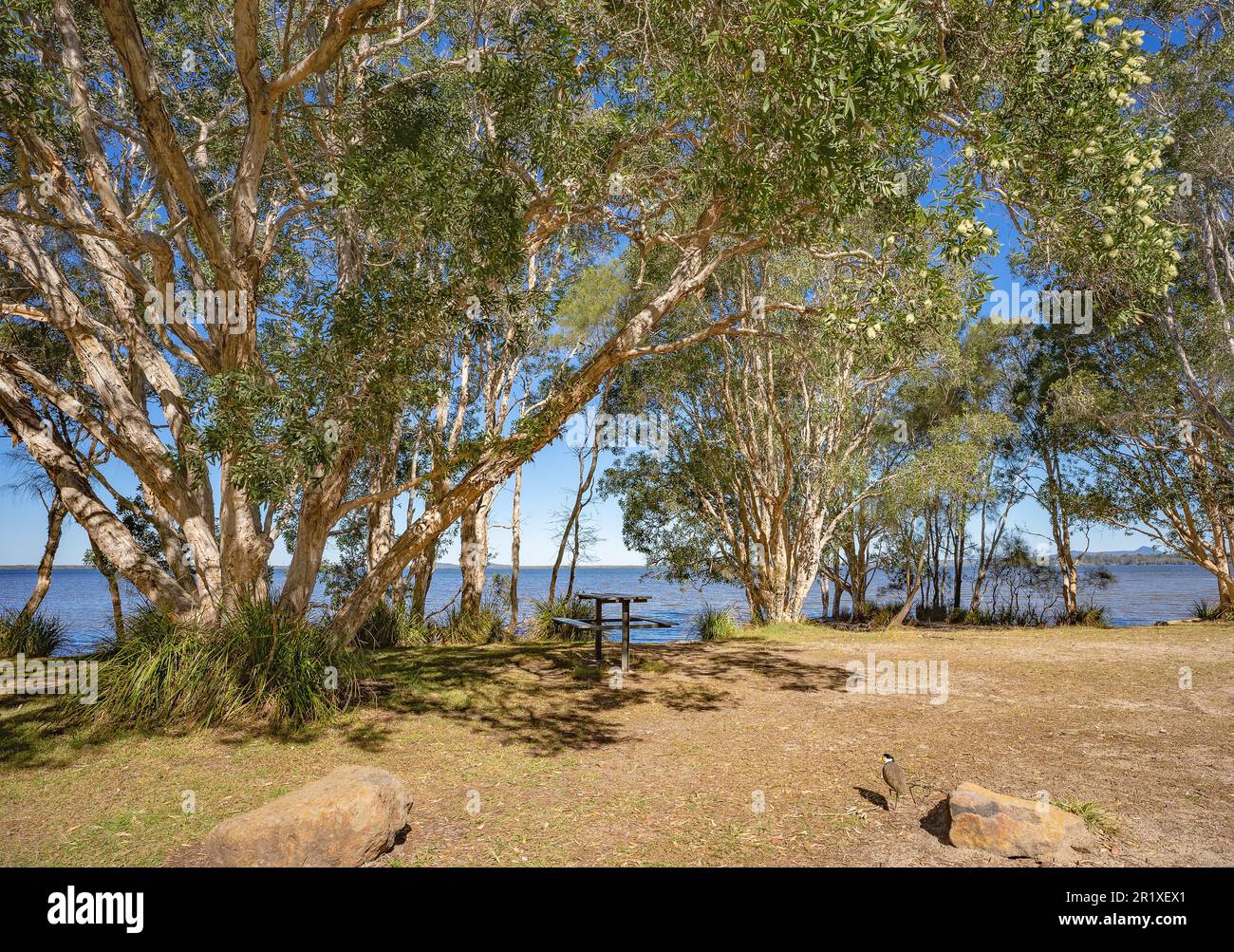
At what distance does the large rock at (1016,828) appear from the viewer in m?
3.59

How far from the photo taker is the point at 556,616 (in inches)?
502

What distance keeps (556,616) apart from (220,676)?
6947mm

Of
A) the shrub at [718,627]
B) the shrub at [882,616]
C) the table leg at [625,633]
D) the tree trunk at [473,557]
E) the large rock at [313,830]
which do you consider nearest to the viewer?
the large rock at [313,830]

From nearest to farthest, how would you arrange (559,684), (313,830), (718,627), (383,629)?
1. (313,830)
2. (559,684)
3. (383,629)
4. (718,627)

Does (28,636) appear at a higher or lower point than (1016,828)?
lower

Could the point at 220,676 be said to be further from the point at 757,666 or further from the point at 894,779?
the point at 757,666

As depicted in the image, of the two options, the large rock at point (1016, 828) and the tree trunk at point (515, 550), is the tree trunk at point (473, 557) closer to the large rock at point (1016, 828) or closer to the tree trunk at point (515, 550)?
the tree trunk at point (515, 550)

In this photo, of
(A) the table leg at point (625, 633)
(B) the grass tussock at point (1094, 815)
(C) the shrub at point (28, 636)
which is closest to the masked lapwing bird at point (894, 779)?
(B) the grass tussock at point (1094, 815)

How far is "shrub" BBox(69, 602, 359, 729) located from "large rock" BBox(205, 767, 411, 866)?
2.83 metres

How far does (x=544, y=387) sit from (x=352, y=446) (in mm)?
9507

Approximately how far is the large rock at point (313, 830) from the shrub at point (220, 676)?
2.83 m

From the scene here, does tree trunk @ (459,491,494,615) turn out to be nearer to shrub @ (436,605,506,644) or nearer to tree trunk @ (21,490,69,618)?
shrub @ (436,605,506,644)

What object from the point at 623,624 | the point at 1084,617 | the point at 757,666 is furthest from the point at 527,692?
the point at 1084,617
